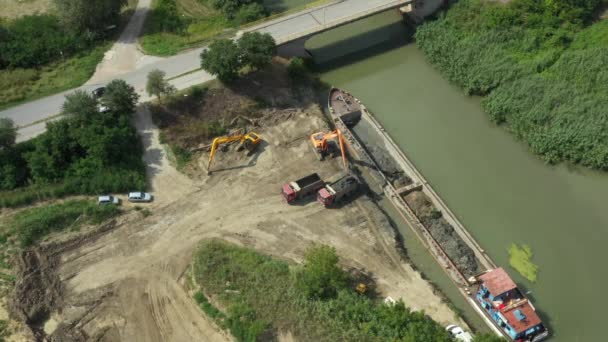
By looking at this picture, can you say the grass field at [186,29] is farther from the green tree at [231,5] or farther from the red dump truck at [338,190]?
the red dump truck at [338,190]

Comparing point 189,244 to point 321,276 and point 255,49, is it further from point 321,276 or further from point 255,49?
point 255,49

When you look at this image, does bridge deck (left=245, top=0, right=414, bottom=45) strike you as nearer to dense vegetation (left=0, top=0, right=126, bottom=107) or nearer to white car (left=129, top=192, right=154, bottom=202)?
dense vegetation (left=0, top=0, right=126, bottom=107)

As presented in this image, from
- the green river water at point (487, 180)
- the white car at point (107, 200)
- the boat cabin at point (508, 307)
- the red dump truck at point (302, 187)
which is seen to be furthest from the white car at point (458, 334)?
the white car at point (107, 200)

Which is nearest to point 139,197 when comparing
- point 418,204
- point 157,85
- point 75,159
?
point 75,159

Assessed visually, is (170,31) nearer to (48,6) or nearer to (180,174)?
(48,6)

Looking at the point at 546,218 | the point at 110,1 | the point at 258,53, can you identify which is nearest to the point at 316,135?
the point at 258,53

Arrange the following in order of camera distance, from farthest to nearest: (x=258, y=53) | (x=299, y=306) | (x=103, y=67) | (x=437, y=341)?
(x=103, y=67) → (x=258, y=53) → (x=299, y=306) → (x=437, y=341)

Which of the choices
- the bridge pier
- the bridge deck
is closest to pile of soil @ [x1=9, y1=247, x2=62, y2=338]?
the bridge pier
